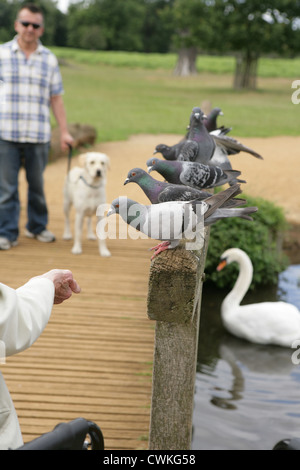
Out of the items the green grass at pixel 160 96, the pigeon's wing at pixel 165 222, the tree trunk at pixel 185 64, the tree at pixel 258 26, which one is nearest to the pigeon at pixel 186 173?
the pigeon's wing at pixel 165 222

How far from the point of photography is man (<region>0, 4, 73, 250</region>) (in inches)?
241

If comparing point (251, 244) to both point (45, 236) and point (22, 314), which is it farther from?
point (22, 314)

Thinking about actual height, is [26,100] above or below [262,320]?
above

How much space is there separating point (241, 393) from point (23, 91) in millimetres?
3454

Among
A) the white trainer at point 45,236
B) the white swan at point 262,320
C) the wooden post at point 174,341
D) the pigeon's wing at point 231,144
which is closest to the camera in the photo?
the wooden post at point 174,341

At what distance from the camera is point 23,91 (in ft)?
20.5

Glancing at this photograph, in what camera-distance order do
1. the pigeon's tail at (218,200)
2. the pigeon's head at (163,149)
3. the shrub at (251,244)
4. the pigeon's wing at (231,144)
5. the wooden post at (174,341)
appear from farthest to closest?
the shrub at (251,244)
the pigeon's wing at (231,144)
the pigeon's head at (163,149)
the pigeon's tail at (218,200)
the wooden post at (174,341)

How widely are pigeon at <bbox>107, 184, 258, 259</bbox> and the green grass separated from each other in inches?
579

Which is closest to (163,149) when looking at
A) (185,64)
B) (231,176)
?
(231,176)

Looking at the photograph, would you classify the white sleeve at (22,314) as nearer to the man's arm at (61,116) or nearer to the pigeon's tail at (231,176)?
the pigeon's tail at (231,176)

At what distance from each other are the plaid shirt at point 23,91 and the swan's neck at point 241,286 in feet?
7.82

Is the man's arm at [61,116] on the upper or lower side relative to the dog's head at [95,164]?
upper

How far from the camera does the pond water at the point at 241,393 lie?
471 cm

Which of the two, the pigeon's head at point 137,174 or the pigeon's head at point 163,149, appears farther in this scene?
the pigeon's head at point 163,149
